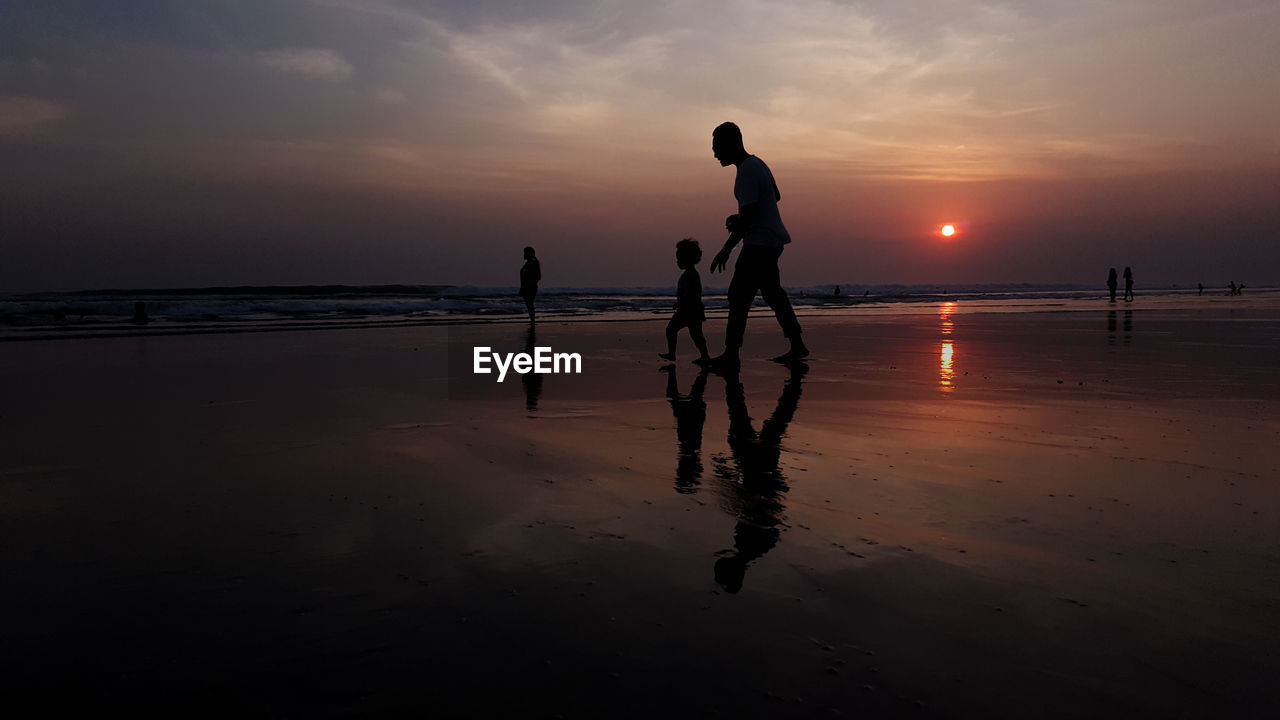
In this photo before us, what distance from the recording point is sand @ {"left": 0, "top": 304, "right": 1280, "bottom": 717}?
1863 millimetres

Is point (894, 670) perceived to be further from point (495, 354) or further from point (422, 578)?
point (495, 354)

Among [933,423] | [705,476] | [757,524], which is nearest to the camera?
[757,524]

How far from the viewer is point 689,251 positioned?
11320 mm

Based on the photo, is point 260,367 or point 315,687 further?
point 260,367

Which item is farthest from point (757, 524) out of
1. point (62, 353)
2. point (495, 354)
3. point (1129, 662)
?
point (62, 353)

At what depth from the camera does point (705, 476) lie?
3957 mm

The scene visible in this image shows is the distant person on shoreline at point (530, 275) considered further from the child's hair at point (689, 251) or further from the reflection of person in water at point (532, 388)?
the reflection of person in water at point (532, 388)

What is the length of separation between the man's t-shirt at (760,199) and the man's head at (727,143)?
0.45ft

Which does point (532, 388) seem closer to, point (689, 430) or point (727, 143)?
point (689, 430)

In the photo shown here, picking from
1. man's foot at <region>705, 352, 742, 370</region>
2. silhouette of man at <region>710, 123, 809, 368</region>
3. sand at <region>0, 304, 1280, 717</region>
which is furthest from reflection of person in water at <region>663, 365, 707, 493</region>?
silhouette of man at <region>710, 123, 809, 368</region>

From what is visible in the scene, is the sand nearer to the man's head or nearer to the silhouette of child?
the man's head

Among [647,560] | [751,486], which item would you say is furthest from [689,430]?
[647,560]

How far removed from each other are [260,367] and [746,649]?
8895mm

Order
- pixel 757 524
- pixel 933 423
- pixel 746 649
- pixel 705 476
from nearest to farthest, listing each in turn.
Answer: pixel 746 649, pixel 757 524, pixel 705 476, pixel 933 423
